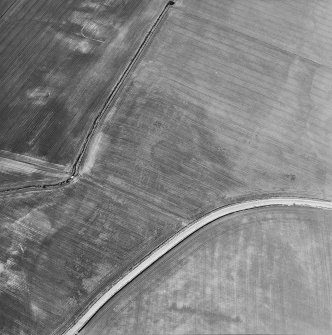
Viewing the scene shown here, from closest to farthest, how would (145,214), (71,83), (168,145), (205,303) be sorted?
1. (205,303)
2. (145,214)
3. (168,145)
4. (71,83)

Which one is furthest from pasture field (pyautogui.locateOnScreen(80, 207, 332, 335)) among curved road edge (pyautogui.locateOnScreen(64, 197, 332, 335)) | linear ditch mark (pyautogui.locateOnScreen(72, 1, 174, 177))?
linear ditch mark (pyautogui.locateOnScreen(72, 1, 174, 177))

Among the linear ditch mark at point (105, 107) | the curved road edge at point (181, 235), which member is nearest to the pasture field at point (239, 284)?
the curved road edge at point (181, 235)

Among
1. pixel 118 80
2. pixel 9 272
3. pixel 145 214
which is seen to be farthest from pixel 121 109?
pixel 9 272

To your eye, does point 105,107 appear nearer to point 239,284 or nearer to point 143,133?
point 143,133

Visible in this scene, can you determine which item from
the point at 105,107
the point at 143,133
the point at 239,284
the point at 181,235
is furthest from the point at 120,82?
the point at 239,284

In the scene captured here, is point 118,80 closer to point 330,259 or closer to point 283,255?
point 283,255

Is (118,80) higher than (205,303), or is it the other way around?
(118,80)

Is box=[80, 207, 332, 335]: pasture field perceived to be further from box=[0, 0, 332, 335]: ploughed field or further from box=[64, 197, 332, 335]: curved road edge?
box=[64, 197, 332, 335]: curved road edge
